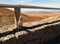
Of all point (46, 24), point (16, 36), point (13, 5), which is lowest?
point (46, 24)

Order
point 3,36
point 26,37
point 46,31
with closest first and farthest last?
point 3,36, point 26,37, point 46,31

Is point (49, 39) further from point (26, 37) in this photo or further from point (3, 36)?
point (3, 36)

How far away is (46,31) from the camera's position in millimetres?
5859

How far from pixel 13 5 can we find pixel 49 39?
6.47ft

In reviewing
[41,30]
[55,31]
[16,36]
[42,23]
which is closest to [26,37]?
[16,36]

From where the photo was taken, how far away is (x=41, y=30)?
5543 mm

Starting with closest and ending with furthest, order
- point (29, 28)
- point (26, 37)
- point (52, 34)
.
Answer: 1. point (26, 37)
2. point (29, 28)
3. point (52, 34)

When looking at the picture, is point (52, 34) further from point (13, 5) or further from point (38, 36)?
point (13, 5)

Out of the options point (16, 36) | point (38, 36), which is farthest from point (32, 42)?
point (16, 36)

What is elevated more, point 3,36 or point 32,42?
point 3,36

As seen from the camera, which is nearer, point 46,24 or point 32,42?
point 32,42

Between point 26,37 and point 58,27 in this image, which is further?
point 58,27

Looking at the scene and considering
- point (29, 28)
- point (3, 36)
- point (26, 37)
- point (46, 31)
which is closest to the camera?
point (3, 36)

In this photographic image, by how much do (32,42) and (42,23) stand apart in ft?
3.37
